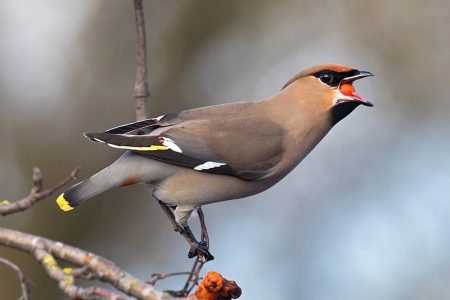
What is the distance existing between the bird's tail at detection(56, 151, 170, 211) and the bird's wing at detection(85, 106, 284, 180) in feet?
0.17

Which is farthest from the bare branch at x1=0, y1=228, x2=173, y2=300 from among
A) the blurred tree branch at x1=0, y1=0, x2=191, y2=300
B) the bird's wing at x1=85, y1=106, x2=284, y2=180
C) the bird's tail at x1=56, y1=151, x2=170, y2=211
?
the bird's wing at x1=85, y1=106, x2=284, y2=180

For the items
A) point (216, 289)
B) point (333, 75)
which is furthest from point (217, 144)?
point (216, 289)

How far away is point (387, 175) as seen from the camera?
8.80 meters

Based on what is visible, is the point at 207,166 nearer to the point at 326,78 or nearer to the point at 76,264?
the point at 326,78

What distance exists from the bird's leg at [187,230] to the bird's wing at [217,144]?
0.21m

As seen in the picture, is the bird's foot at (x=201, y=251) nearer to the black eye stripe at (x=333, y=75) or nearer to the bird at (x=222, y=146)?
the bird at (x=222, y=146)

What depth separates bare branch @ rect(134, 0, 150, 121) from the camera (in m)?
3.80

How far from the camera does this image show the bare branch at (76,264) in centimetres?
235

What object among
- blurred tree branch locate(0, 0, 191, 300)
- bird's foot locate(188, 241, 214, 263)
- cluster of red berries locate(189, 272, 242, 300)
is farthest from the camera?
bird's foot locate(188, 241, 214, 263)

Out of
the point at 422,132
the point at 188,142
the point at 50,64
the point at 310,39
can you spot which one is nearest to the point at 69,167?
the point at 50,64

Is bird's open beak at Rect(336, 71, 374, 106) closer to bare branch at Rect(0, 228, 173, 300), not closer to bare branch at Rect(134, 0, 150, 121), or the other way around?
bare branch at Rect(134, 0, 150, 121)

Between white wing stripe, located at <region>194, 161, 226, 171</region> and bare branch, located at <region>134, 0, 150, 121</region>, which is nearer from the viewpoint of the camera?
bare branch, located at <region>134, 0, 150, 121</region>

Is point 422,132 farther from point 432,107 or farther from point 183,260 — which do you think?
point 183,260

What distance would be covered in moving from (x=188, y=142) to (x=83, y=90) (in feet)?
15.7
